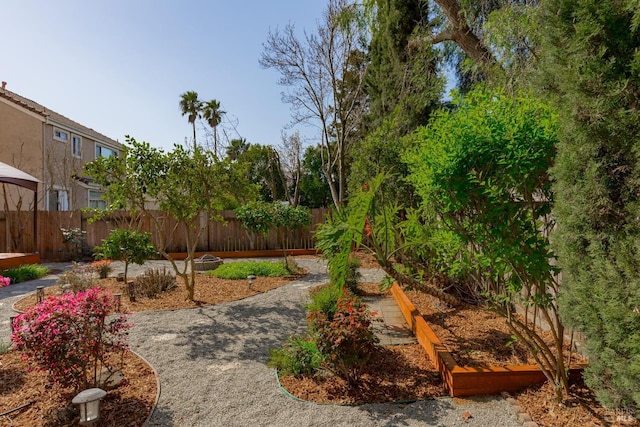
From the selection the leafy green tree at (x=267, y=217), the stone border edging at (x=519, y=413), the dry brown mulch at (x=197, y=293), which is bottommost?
the stone border edging at (x=519, y=413)

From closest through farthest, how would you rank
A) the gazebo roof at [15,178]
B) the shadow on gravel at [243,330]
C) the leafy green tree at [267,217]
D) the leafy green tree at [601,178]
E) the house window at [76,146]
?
the leafy green tree at [601,178] < the shadow on gravel at [243,330] < the gazebo roof at [15,178] < the leafy green tree at [267,217] < the house window at [76,146]

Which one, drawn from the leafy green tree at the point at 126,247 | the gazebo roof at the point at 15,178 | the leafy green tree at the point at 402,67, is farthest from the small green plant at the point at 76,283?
the leafy green tree at the point at 402,67

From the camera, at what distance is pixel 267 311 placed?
229 inches

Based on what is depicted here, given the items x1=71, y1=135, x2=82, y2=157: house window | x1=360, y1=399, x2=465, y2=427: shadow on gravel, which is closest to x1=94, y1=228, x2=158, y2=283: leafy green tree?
x1=360, y1=399, x2=465, y2=427: shadow on gravel

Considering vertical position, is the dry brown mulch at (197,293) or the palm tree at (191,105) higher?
the palm tree at (191,105)

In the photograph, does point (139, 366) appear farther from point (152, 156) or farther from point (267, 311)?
point (152, 156)

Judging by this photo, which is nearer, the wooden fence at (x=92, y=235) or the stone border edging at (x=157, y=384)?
the stone border edging at (x=157, y=384)

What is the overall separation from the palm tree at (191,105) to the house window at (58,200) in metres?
10.2

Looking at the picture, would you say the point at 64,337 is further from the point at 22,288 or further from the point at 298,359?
the point at 22,288

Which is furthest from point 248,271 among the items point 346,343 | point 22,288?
point 346,343

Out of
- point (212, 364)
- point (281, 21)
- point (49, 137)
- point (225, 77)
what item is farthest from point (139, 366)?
point (49, 137)

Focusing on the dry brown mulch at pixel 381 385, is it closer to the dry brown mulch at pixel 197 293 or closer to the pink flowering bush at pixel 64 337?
the pink flowering bush at pixel 64 337

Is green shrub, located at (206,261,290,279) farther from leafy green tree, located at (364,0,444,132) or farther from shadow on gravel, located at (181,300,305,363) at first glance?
leafy green tree, located at (364,0,444,132)

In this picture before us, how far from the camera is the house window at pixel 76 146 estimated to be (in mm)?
17861
